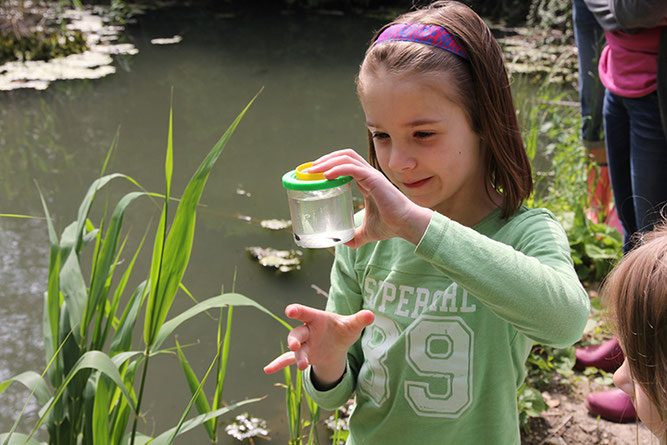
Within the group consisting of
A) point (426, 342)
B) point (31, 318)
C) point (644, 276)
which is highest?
point (644, 276)

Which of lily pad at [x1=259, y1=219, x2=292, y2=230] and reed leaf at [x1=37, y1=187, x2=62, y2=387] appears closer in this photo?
reed leaf at [x1=37, y1=187, x2=62, y2=387]

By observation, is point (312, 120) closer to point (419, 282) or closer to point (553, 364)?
point (553, 364)

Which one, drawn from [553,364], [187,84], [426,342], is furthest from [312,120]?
[426,342]

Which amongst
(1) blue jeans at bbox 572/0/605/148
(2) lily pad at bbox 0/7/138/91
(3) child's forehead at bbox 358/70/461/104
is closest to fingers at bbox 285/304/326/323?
(3) child's forehead at bbox 358/70/461/104

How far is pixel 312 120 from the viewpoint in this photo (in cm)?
457

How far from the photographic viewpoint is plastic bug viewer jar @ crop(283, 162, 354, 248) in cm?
92

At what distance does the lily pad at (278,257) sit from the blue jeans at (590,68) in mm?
1303

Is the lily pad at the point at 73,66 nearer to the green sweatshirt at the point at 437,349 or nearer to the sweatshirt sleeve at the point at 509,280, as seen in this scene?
the green sweatshirt at the point at 437,349

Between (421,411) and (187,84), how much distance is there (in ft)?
15.2

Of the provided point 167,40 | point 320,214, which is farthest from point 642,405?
point 167,40

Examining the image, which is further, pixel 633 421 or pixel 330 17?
pixel 330 17

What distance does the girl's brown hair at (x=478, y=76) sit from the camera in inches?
40.6

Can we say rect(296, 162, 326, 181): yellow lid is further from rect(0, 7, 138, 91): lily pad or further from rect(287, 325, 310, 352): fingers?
rect(0, 7, 138, 91): lily pad

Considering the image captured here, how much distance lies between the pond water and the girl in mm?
1161
